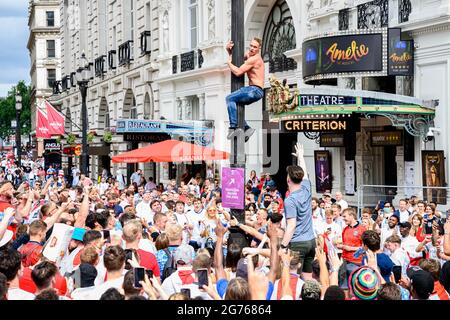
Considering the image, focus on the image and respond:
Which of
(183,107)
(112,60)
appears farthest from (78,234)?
(112,60)

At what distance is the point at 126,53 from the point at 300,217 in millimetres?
34489

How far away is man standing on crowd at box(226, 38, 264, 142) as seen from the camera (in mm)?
10867

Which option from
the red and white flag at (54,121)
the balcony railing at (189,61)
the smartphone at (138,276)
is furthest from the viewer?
the red and white flag at (54,121)

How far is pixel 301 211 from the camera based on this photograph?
9352 millimetres

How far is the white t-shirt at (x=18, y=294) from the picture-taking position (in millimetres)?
6707

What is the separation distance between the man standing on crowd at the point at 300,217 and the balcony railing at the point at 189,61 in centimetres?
2372

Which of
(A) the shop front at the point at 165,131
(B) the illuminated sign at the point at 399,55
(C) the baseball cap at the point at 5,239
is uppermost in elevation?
(B) the illuminated sign at the point at 399,55

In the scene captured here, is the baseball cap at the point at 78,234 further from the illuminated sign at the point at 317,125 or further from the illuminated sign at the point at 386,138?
the illuminated sign at the point at 386,138

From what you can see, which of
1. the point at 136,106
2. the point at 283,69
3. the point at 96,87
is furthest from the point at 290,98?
the point at 96,87

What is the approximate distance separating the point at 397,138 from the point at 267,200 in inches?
193

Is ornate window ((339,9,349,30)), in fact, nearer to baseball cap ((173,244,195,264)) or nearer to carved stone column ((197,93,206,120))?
carved stone column ((197,93,206,120))

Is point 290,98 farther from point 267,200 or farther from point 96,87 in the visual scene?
point 96,87

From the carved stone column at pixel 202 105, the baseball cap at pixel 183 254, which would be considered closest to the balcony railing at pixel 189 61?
the carved stone column at pixel 202 105
